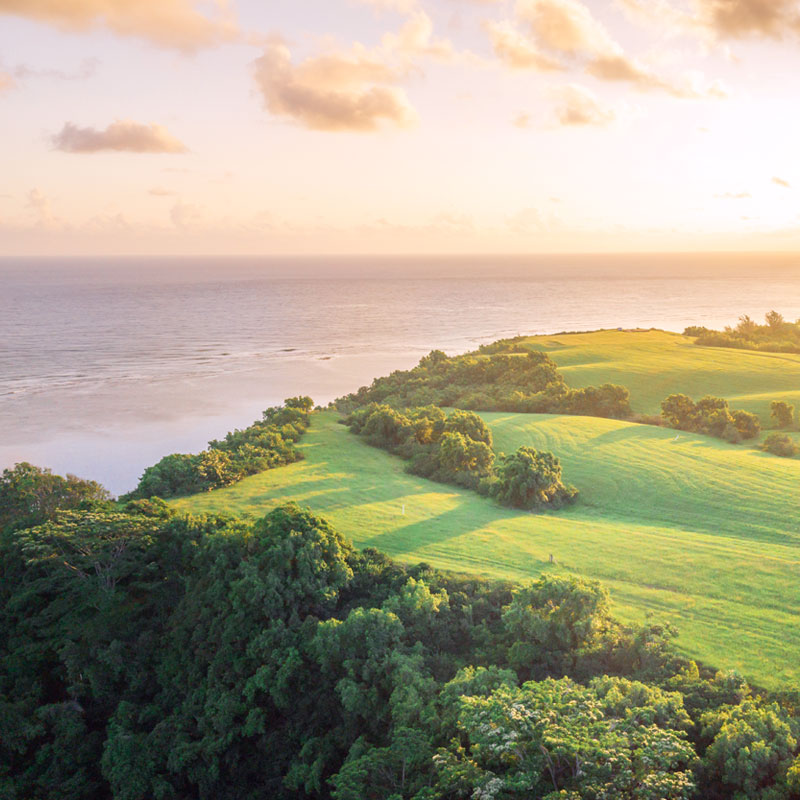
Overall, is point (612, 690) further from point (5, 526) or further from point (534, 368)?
point (534, 368)

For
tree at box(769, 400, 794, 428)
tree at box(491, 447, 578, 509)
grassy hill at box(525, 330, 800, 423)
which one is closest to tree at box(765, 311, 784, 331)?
grassy hill at box(525, 330, 800, 423)

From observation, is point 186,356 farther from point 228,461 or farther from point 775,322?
point 775,322

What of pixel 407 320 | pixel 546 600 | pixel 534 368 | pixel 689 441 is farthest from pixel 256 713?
pixel 407 320

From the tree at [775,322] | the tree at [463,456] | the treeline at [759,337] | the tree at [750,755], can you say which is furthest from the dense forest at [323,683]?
the tree at [775,322]

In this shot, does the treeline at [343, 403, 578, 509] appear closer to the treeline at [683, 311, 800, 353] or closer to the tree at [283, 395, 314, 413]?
the tree at [283, 395, 314, 413]

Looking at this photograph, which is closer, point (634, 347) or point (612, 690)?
point (612, 690)

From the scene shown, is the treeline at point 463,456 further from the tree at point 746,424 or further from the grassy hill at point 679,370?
the grassy hill at point 679,370

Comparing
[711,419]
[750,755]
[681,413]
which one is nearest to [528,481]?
[750,755]
